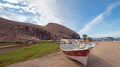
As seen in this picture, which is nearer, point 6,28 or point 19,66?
point 19,66

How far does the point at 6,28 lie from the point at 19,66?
2770 inches

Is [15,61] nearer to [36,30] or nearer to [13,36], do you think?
[13,36]

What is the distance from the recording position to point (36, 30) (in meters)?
98.4

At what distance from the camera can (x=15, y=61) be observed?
13859 millimetres

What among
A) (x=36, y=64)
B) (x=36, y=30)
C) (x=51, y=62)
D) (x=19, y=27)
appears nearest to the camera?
(x=36, y=64)

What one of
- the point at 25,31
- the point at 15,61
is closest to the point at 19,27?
the point at 25,31

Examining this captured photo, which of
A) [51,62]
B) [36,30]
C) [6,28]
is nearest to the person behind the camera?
[51,62]

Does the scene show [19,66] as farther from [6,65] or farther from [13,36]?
[13,36]

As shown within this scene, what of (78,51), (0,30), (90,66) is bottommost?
(90,66)

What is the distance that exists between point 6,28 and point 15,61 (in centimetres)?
6916

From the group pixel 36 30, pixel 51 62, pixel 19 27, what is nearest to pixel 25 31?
pixel 19 27

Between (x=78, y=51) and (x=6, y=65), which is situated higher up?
(x=78, y=51)

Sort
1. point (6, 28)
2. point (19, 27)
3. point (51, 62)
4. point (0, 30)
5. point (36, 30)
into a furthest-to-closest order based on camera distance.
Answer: point (36, 30)
point (19, 27)
point (6, 28)
point (0, 30)
point (51, 62)

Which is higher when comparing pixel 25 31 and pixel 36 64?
pixel 25 31
